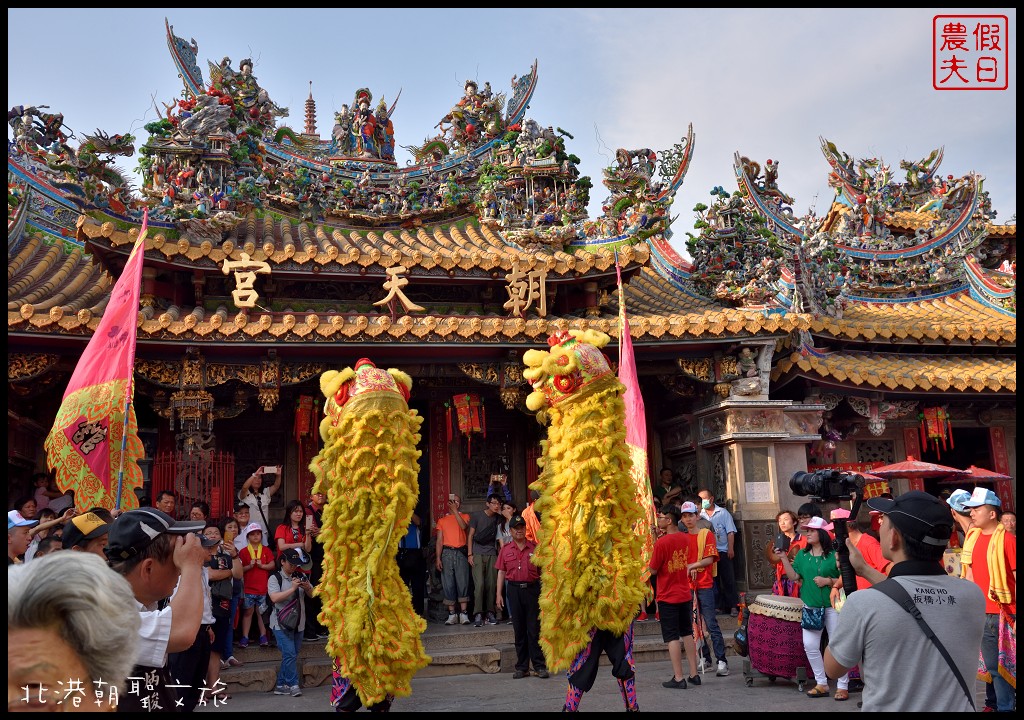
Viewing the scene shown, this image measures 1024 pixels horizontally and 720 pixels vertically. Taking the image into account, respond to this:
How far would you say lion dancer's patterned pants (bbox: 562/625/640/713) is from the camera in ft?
14.6

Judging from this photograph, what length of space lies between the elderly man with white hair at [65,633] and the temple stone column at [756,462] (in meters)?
7.72

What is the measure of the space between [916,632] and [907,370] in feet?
29.0

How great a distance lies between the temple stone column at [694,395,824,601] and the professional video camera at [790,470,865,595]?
18.2 feet

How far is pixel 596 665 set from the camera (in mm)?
4500

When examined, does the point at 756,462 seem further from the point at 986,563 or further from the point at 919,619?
the point at 919,619

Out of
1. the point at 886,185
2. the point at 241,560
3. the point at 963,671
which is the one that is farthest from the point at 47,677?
the point at 886,185

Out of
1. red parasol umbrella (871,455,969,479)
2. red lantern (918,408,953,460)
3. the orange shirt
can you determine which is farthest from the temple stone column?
the orange shirt

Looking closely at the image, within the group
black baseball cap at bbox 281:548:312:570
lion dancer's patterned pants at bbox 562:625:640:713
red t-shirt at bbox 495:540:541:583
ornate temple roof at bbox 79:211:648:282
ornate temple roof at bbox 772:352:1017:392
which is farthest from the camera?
ornate temple roof at bbox 772:352:1017:392

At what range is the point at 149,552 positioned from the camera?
2715 millimetres

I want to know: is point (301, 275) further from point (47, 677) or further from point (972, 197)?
point (972, 197)

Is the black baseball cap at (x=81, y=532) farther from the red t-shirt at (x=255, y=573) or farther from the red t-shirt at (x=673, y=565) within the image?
the red t-shirt at (x=673, y=565)

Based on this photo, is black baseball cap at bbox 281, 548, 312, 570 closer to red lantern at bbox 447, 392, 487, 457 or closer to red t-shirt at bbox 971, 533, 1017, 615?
red lantern at bbox 447, 392, 487, 457

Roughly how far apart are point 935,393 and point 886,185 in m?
4.97

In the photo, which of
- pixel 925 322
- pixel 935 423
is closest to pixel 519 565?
pixel 935 423
